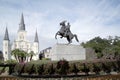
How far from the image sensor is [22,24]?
161 meters

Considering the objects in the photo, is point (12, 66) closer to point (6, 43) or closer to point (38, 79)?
point (38, 79)

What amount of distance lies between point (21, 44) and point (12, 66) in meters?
148

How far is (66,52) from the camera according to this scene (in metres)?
23.5

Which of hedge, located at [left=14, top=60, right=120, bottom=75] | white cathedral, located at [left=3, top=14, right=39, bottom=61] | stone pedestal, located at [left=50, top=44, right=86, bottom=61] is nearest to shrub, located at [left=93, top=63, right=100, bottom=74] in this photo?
hedge, located at [left=14, top=60, right=120, bottom=75]

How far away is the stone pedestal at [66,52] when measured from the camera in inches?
912

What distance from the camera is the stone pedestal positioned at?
2316 cm

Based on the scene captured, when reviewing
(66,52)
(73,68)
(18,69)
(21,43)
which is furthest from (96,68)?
(21,43)

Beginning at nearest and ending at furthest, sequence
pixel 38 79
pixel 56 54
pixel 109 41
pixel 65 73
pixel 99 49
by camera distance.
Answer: pixel 38 79
pixel 65 73
pixel 56 54
pixel 99 49
pixel 109 41

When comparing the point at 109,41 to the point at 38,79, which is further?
the point at 109,41

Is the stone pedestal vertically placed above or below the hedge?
above

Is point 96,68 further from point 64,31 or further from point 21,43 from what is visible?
point 21,43

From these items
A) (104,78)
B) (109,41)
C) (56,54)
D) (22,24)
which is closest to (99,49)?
(109,41)

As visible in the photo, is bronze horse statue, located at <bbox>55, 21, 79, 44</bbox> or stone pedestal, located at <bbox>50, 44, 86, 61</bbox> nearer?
bronze horse statue, located at <bbox>55, 21, 79, 44</bbox>

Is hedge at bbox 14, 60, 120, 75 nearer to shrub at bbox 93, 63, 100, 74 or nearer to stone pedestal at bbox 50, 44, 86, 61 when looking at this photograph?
shrub at bbox 93, 63, 100, 74
